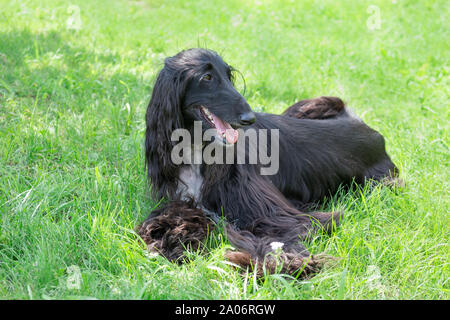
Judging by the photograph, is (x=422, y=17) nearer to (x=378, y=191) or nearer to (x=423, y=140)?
(x=423, y=140)

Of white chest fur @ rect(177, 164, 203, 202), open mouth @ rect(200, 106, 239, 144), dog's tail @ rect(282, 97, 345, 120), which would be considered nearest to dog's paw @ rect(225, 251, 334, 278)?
white chest fur @ rect(177, 164, 203, 202)

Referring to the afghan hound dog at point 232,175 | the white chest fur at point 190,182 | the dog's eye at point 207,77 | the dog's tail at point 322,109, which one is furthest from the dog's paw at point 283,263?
the dog's tail at point 322,109

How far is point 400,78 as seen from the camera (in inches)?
252

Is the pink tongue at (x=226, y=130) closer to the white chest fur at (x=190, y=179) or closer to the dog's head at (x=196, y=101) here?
the dog's head at (x=196, y=101)

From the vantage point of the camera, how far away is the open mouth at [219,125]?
3010mm

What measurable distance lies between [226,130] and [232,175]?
0.34 meters

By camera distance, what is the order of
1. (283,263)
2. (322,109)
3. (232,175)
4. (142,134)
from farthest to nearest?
(142,134) < (322,109) < (232,175) < (283,263)

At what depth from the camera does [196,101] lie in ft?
9.86

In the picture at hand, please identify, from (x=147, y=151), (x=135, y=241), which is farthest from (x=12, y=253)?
(x=147, y=151)

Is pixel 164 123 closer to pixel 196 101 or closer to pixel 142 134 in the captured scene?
pixel 196 101

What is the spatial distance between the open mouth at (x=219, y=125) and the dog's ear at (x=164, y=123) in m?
0.15

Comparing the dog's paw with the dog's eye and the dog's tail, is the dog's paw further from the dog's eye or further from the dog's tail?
the dog's tail

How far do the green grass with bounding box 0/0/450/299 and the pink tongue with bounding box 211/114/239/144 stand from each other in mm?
603

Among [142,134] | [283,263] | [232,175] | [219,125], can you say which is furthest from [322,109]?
[283,263]
